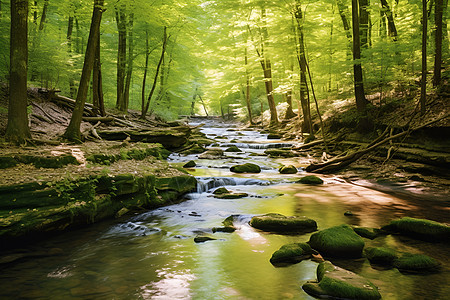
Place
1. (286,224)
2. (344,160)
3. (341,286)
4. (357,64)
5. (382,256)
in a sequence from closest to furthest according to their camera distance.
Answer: (341,286), (382,256), (286,224), (344,160), (357,64)

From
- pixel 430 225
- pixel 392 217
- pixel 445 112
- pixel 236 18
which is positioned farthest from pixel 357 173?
pixel 236 18

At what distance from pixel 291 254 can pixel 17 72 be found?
7.28 m

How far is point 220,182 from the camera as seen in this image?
388 inches

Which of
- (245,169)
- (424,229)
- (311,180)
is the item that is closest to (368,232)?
(424,229)

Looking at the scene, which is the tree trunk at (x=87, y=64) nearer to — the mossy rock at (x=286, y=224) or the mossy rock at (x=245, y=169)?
the mossy rock at (x=245, y=169)

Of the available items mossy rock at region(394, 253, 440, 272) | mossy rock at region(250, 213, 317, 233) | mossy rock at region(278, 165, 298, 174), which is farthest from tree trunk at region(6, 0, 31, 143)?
mossy rock at region(278, 165, 298, 174)

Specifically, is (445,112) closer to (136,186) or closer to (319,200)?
(319,200)

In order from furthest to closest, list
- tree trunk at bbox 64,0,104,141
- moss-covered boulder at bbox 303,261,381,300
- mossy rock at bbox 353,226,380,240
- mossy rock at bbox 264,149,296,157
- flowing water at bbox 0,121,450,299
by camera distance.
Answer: mossy rock at bbox 264,149,296,157 < tree trunk at bbox 64,0,104,141 < mossy rock at bbox 353,226,380,240 < flowing water at bbox 0,121,450,299 < moss-covered boulder at bbox 303,261,381,300

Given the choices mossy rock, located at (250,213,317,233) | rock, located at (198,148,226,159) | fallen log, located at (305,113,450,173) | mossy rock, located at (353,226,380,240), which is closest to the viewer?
mossy rock, located at (353,226,380,240)

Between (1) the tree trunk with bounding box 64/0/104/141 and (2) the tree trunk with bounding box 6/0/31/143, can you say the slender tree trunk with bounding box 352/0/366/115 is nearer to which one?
(1) the tree trunk with bounding box 64/0/104/141

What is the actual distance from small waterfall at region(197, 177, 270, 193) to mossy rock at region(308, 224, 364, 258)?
16.0ft

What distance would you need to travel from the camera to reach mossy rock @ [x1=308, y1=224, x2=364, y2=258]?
4.52m

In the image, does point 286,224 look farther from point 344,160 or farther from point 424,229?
point 344,160

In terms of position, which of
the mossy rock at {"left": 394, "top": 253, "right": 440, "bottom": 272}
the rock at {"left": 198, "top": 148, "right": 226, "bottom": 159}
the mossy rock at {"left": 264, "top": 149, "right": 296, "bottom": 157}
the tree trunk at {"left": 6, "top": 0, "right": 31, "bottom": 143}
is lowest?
the mossy rock at {"left": 394, "top": 253, "right": 440, "bottom": 272}
